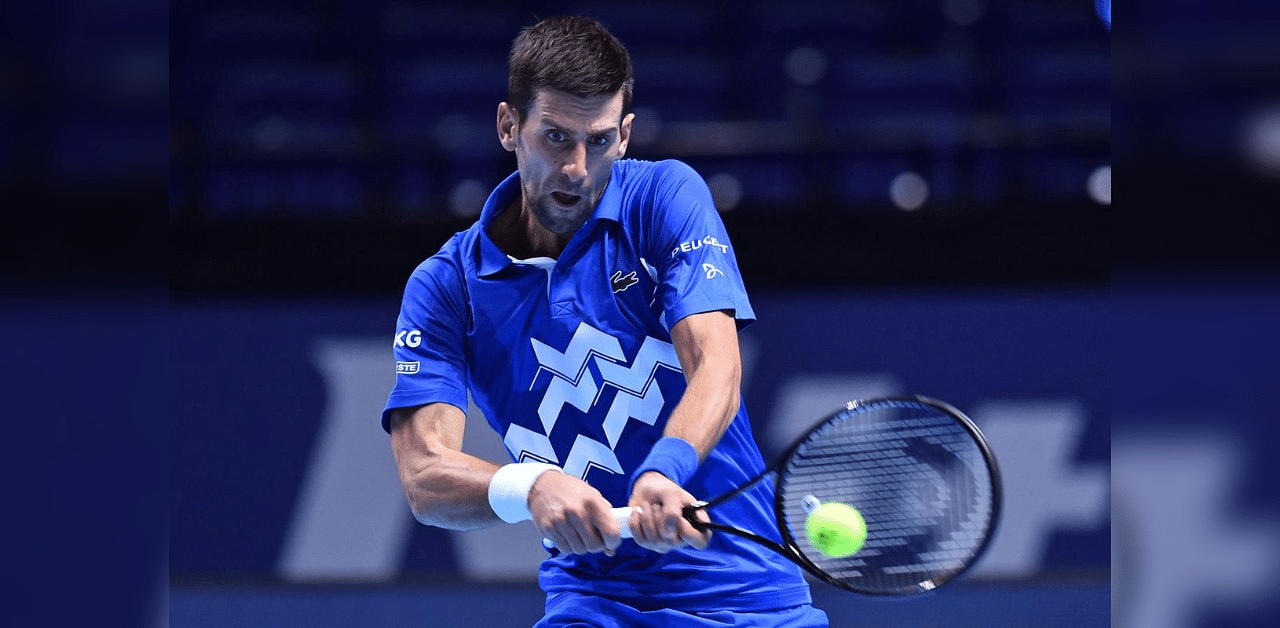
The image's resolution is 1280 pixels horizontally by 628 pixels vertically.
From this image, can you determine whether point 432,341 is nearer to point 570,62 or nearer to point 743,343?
point 570,62

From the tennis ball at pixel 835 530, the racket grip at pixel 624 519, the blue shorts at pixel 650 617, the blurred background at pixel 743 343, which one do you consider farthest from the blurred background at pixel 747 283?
the racket grip at pixel 624 519

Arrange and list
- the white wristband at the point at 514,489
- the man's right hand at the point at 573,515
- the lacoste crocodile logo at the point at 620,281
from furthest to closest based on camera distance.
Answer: the lacoste crocodile logo at the point at 620,281 → the white wristband at the point at 514,489 → the man's right hand at the point at 573,515

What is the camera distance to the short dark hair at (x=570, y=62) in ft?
8.98

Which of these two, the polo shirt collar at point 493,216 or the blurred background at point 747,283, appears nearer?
the polo shirt collar at point 493,216

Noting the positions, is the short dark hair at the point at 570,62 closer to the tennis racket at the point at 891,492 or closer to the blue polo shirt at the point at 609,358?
the blue polo shirt at the point at 609,358

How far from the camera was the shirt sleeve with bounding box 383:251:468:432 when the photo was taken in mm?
2834

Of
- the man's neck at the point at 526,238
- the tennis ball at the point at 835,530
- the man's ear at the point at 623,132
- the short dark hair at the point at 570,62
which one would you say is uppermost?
the short dark hair at the point at 570,62

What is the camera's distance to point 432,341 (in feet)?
9.41

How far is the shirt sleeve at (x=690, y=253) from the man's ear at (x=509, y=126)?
12.2 inches

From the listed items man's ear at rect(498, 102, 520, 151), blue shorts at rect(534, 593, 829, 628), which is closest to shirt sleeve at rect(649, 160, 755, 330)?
man's ear at rect(498, 102, 520, 151)

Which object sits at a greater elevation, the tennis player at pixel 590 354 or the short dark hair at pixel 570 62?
the short dark hair at pixel 570 62

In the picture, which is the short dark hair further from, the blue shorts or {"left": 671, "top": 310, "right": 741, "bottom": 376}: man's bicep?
the blue shorts

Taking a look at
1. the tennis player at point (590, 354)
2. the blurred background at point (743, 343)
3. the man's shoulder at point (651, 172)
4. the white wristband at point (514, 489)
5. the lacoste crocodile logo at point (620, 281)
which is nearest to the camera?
the white wristband at point (514, 489)

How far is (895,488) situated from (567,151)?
0.96 m
